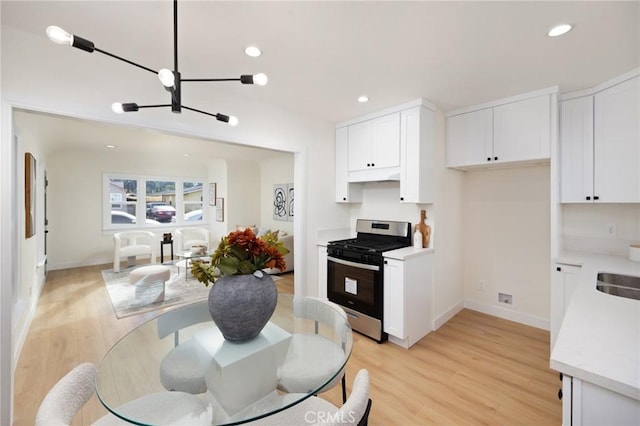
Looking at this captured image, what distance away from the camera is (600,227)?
2.66 metres

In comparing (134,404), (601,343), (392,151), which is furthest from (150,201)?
(601,343)

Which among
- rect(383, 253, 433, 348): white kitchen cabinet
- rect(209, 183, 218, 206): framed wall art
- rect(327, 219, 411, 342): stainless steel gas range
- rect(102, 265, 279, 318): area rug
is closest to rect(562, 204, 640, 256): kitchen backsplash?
rect(383, 253, 433, 348): white kitchen cabinet

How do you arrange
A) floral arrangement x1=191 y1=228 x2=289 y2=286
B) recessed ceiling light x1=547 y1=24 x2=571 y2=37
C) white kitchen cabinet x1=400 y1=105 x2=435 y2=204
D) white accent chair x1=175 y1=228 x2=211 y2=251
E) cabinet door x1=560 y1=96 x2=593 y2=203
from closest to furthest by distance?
1. floral arrangement x1=191 y1=228 x2=289 y2=286
2. recessed ceiling light x1=547 y1=24 x2=571 y2=37
3. cabinet door x1=560 y1=96 x2=593 y2=203
4. white kitchen cabinet x1=400 y1=105 x2=435 y2=204
5. white accent chair x1=175 y1=228 x2=211 y2=251

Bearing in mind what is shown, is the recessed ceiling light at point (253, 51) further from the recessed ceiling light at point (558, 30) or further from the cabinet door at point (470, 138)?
the cabinet door at point (470, 138)

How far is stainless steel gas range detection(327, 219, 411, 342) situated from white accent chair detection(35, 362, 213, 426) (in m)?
1.95

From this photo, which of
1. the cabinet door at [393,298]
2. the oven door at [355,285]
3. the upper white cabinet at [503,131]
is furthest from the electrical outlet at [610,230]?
the oven door at [355,285]

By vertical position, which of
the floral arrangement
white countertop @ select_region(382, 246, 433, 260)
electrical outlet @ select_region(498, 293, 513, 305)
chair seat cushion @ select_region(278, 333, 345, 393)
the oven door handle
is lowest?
electrical outlet @ select_region(498, 293, 513, 305)

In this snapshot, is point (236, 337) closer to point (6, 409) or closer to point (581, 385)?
point (581, 385)

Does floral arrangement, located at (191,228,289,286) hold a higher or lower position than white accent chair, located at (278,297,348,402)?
higher

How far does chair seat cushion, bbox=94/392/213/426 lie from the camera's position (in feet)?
3.67

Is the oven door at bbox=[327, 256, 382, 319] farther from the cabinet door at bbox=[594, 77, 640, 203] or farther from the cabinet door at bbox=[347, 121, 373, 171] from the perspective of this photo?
the cabinet door at bbox=[594, 77, 640, 203]

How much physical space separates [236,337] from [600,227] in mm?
3335

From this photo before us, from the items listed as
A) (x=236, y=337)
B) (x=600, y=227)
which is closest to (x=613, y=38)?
(x=600, y=227)

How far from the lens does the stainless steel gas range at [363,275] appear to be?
2830mm
